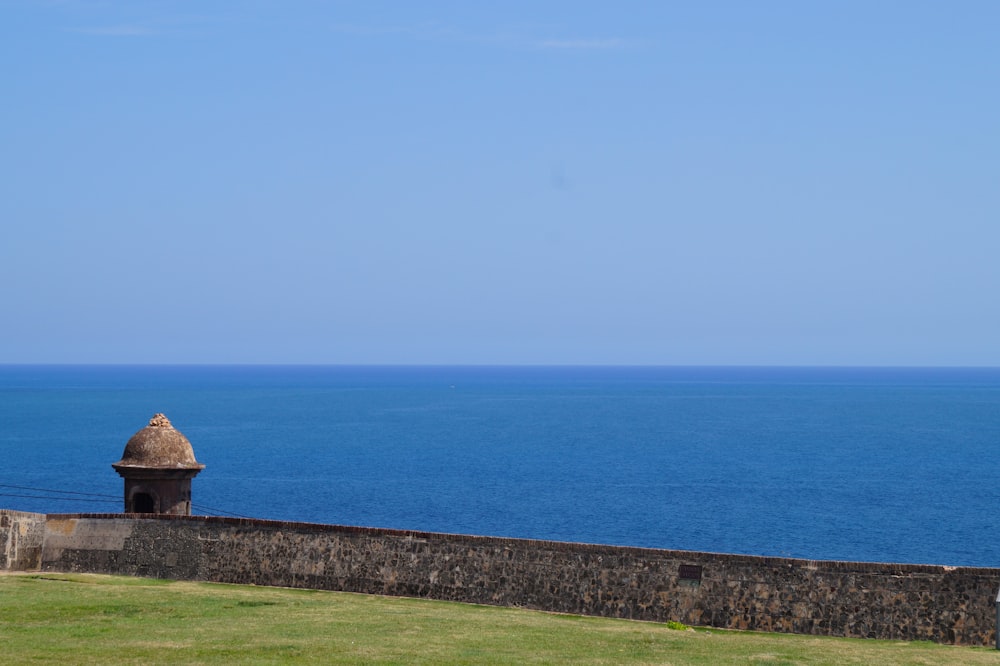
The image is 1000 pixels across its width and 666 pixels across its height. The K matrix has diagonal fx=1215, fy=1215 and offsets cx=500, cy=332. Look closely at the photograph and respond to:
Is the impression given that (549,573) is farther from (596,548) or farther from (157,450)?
(157,450)

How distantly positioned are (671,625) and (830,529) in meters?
51.3

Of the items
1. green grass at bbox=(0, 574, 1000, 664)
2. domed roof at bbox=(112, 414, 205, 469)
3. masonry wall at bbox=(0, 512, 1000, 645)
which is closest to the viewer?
green grass at bbox=(0, 574, 1000, 664)

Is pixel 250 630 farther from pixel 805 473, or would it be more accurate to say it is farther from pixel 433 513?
pixel 805 473

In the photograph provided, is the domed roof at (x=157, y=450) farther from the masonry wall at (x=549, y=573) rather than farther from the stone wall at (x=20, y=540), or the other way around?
the stone wall at (x=20, y=540)

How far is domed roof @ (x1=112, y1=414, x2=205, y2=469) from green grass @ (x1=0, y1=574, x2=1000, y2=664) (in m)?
4.32

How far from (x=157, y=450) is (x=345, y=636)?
10.4m

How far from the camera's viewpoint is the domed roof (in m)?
26.5

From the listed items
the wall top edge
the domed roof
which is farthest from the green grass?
the domed roof

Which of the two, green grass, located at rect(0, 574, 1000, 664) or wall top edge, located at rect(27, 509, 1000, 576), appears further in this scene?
wall top edge, located at rect(27, 509, 1000, 576)

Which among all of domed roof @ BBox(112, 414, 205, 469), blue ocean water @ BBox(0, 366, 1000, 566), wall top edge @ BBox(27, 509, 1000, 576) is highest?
domed roof @ BBox(112, 414, 205, 469)

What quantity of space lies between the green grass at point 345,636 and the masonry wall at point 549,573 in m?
0.52

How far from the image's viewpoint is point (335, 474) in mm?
98188

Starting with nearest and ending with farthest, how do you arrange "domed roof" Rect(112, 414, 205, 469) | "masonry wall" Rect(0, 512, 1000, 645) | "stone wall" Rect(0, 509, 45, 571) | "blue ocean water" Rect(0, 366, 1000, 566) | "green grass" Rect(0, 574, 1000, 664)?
"green grass" Rect(0, 574, 1000, 664) < "masonry wall" Rect(0, 512, 1000, 645) < "stone wall" Rect(0, 509, 45, 571) < "domed roof" Rect(112, 414, 205, 469) < "blue ocean water" Rect(0, 366, 1000, 566)

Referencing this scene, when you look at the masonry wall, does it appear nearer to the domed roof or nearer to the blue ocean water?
the domed roof
